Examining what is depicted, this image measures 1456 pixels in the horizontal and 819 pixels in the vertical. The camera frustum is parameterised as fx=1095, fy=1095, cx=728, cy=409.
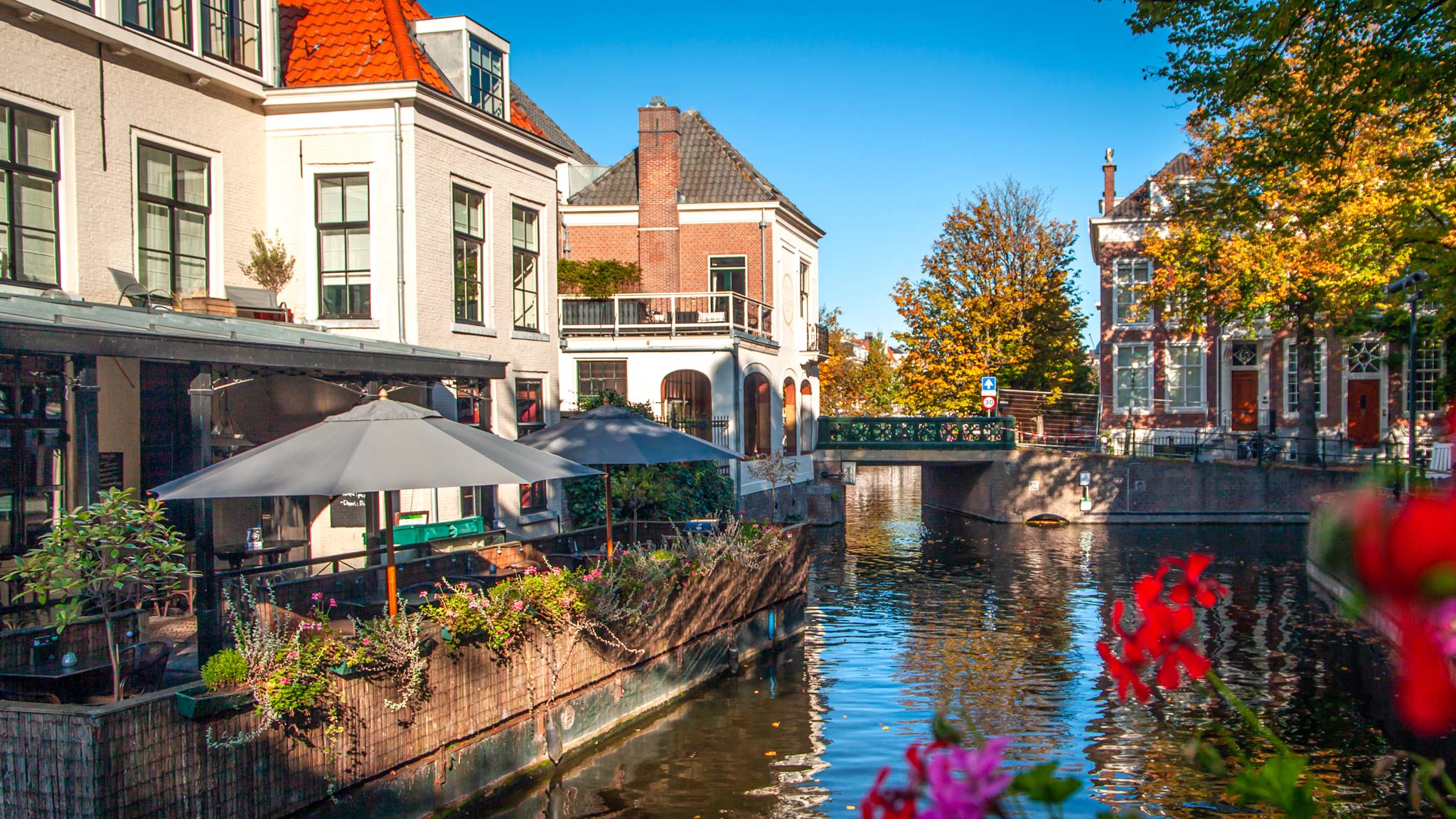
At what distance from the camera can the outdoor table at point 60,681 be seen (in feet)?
22.4

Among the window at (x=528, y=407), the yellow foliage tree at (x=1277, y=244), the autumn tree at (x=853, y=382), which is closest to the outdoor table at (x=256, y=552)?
the window at (x=528, y=407)

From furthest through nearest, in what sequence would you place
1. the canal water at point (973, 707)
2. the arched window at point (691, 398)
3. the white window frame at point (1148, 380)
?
the white window frame at point (1148, 380), the arched window at point (691, 398), the canal water at point (973, 707)

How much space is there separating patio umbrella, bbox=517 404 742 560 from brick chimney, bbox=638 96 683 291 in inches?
711

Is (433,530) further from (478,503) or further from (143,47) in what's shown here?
(143,47)

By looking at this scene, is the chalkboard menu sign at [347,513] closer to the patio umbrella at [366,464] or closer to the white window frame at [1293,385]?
the patio umbrella at [366,464]

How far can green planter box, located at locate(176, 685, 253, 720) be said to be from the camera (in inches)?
250

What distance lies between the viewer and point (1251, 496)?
34.6 metres

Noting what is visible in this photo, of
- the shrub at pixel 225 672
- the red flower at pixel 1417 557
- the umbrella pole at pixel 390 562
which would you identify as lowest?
the shrub at pixel 225 672

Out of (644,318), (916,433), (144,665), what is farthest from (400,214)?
(916,433)

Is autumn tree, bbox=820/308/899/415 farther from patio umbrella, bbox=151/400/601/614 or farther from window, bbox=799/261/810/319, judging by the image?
patio umbrella, bbox=151/400/601/614

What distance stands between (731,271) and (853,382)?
96.6 ft

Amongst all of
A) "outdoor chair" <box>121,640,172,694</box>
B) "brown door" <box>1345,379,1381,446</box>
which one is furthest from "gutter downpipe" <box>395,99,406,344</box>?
"brown door" <box>1345,379,1381,446</box>

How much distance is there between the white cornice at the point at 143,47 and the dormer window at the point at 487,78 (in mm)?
3646

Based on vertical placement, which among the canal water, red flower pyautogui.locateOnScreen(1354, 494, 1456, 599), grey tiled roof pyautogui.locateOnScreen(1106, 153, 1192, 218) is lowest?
the canal water
